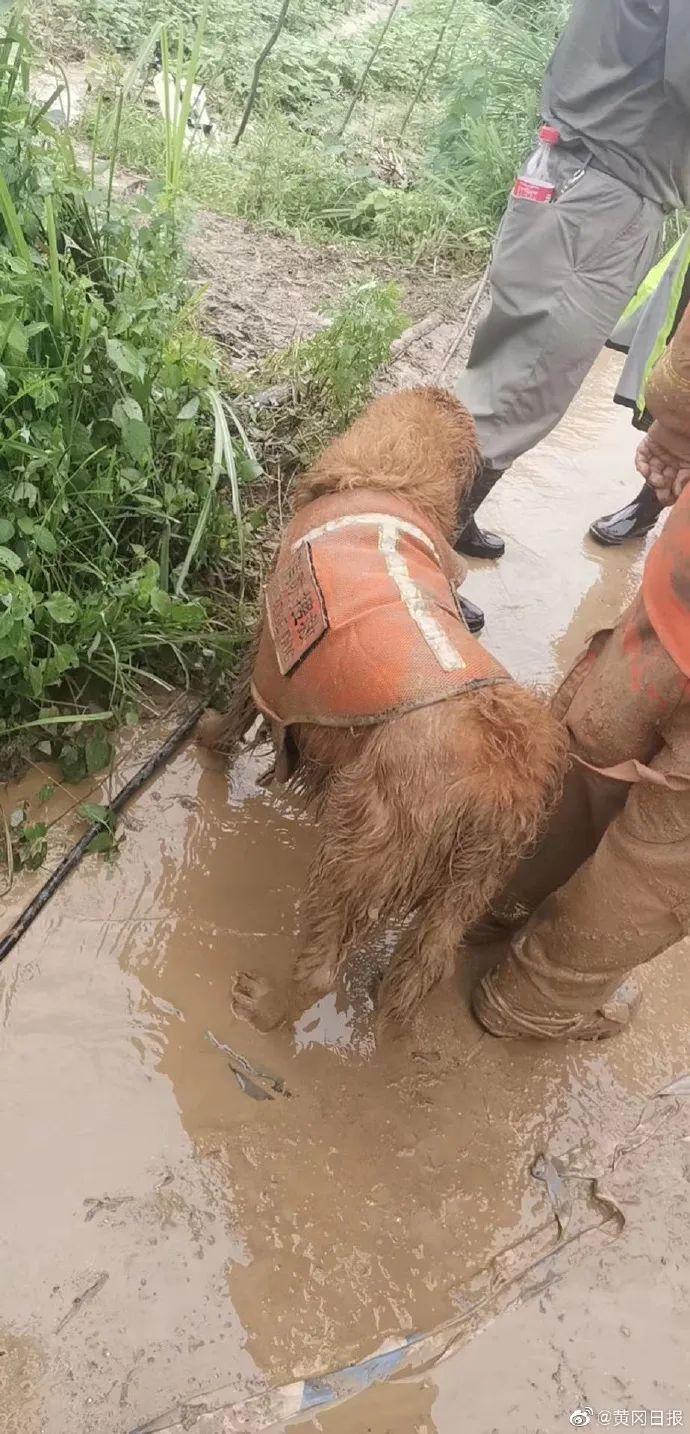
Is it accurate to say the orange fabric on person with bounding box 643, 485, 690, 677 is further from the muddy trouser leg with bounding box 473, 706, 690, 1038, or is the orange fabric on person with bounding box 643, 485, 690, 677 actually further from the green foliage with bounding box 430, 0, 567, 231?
the green foliage with bounding box 430, 0, 567, 231

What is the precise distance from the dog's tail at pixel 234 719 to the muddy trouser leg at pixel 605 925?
91 centimetres

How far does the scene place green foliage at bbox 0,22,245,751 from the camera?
2.34 metres

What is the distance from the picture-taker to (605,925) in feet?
7.02

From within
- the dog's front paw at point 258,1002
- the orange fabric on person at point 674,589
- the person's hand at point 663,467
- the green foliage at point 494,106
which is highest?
the green foliage at point 494,106

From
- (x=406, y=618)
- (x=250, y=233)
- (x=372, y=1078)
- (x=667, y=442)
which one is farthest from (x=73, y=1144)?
(x=250, y=233)

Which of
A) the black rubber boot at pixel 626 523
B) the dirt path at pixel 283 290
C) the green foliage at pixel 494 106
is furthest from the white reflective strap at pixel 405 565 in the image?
the green foliage at pixel 494 106

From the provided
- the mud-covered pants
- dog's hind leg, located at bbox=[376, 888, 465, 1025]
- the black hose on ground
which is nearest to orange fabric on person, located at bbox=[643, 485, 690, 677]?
the mud-covered pants

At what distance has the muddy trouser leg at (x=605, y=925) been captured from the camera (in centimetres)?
202

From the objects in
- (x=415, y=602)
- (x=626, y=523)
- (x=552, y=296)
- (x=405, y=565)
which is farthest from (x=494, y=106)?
(x=415, y=602)

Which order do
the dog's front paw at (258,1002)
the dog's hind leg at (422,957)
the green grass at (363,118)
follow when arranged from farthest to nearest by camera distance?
the green grass at (363,118) → the dog's front paw at (258,1002) → the dog's hind leg at (422,957)

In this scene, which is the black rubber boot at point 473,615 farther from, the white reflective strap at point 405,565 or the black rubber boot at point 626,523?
the white reflective strap at point 405,565

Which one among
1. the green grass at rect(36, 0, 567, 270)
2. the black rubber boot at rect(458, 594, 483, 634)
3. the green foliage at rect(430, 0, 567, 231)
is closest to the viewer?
the black rubber boot at rect(458, 594, 483, 634)

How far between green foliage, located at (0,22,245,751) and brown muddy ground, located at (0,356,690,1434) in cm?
39

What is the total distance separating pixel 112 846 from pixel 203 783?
371 millimetres
